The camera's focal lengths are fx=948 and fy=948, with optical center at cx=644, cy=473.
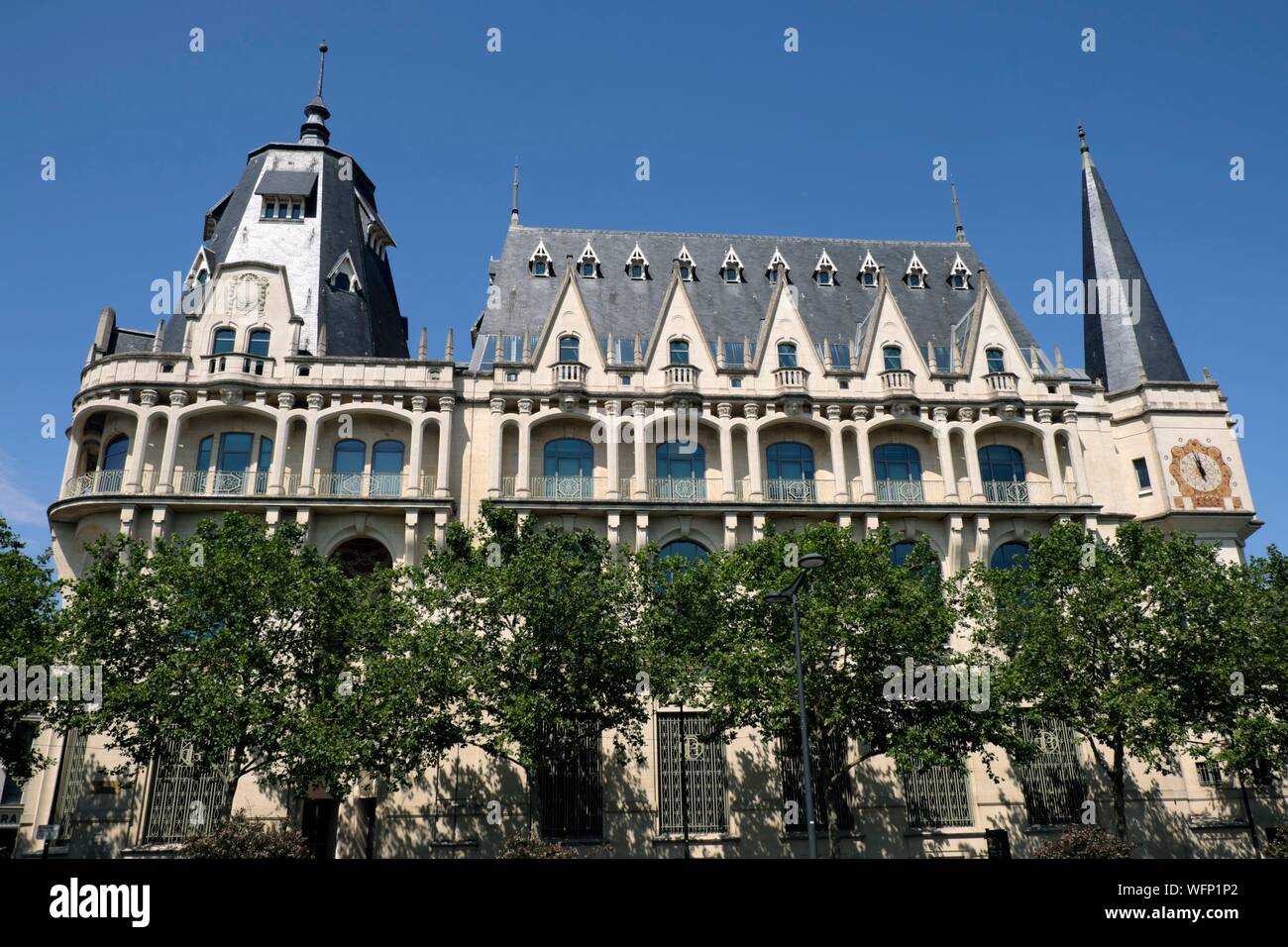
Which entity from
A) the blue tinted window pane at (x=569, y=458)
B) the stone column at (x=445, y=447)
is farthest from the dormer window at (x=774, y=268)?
the stone column at (x=445, y=447)

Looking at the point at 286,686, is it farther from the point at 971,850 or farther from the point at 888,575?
the point at 971,850

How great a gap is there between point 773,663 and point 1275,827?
20.6 meters

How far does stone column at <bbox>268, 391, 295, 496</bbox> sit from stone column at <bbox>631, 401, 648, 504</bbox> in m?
13.2

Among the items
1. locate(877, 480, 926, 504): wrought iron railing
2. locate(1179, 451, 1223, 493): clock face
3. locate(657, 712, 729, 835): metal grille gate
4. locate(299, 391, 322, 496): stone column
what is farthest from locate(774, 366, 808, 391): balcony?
locate(299, 391, 322, 496): stone column

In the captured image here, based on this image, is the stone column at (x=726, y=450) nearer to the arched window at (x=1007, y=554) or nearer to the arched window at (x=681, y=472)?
the arched window at (x=681, y=472)

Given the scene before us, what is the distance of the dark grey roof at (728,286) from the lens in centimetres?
4281

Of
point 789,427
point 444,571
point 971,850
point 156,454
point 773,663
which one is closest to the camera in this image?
point 773,663

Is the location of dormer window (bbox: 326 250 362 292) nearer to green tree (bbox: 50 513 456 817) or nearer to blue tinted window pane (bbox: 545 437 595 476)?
blue tinted window pane (bbox: 545 437 595 476)

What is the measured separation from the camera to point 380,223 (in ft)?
154

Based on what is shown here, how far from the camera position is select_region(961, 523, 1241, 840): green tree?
28.9 meters

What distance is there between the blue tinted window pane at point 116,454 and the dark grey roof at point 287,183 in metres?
13.4

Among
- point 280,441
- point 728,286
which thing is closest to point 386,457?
point 280,441

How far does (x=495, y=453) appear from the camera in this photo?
36562 mm
